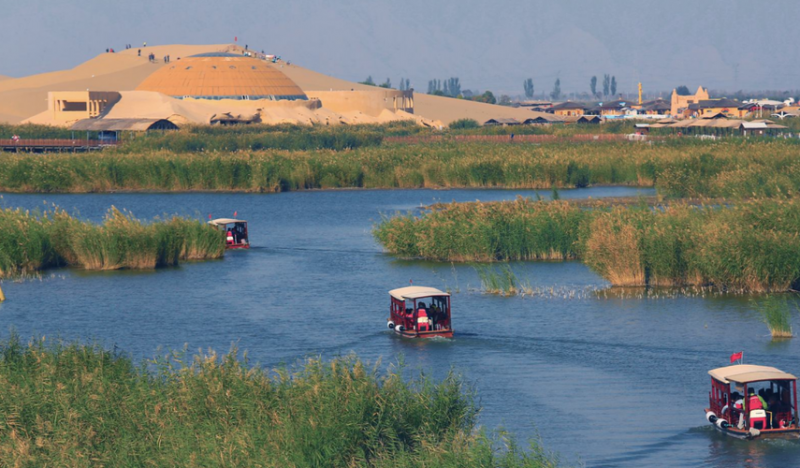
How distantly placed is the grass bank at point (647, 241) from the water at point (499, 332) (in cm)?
110

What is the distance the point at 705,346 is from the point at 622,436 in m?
8.94

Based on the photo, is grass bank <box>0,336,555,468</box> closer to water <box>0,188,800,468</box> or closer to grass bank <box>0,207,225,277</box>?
water <box>0,188,800,468</box>

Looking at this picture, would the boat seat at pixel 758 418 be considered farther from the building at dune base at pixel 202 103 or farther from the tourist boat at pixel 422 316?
the building at dune base at pixel 202 103

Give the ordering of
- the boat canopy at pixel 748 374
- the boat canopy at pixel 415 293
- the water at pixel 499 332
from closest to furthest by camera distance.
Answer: the boat canopy at pixel 748 374 < the water at pixel 499 332 < the boat canopy at pixel 415 293

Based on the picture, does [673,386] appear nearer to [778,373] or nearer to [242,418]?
[778,373]

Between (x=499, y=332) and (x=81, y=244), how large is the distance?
64.9 feet

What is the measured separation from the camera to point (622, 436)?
23281 mm

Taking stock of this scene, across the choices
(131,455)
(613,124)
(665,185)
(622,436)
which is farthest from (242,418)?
(613,124)

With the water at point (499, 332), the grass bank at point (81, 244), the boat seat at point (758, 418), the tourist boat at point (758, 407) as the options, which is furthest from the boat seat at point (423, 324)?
the grass bank at point (81, 244)

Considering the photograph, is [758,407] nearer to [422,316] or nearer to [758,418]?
[758,418]

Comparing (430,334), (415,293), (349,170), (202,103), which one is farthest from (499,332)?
(202,103)

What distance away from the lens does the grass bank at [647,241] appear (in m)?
37.4

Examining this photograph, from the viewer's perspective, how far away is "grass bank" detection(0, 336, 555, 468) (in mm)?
17875

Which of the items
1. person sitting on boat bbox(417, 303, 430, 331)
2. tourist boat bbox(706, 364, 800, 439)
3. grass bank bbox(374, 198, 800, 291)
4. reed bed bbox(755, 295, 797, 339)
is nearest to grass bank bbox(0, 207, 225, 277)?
grass bank bbox(374, 198, 800, 291)
